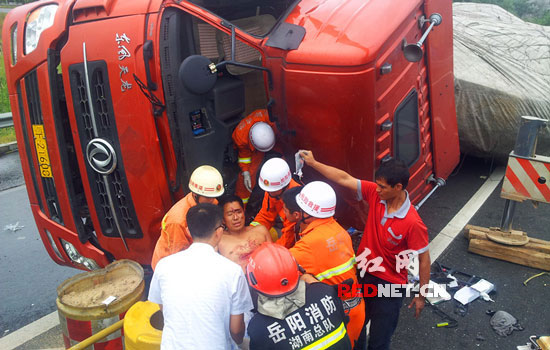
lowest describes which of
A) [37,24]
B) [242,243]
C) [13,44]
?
[242,243]

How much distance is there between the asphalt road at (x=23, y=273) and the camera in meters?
3.68

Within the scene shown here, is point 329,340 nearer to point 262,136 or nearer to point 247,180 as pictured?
point 262,136

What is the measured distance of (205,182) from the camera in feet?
9.21

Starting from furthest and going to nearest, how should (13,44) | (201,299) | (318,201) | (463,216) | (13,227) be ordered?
(13,227) → (463,216) → (13,44) → (318,201) → (201,299)

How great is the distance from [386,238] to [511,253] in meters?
2.02

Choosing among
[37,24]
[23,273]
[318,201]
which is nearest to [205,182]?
[318,201]

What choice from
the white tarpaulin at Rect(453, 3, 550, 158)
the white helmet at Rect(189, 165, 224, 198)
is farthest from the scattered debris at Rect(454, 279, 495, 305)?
the white tarpaulin at Rect(453, 3, 550, 158)

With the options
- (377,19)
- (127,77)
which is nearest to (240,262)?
(127,77)

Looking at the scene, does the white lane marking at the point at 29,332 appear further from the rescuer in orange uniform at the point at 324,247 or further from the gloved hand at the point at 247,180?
the rescuer in orange uniform at the point at 324,247

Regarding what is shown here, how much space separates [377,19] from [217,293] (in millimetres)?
2006

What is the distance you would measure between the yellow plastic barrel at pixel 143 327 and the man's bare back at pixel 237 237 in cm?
62

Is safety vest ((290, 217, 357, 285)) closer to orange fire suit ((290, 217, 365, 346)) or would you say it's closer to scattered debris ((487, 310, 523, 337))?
orange fire suit ((290, 217, 365, 346))

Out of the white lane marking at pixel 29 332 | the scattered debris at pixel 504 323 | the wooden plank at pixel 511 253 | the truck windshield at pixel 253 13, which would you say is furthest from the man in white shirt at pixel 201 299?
the wooden plank at pixel 511 253

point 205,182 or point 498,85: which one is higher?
point 205,182
